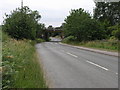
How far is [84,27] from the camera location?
54.3 meters

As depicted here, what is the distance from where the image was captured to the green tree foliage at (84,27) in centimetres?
5403

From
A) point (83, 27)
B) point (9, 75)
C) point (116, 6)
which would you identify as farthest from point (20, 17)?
point (116, 6)

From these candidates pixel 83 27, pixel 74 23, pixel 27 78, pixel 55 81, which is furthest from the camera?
pixel 74 23

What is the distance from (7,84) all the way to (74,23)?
52.5 metres

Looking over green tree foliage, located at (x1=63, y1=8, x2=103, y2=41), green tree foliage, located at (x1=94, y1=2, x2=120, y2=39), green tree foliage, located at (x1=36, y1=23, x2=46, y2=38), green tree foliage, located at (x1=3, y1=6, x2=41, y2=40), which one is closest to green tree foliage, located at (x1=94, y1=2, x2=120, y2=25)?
green tree foliage, located at (x1=94, y1=2, x2=120, y2=39)

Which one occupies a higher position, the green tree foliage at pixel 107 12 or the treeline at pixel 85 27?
the green tree foliage at pixel 107 12

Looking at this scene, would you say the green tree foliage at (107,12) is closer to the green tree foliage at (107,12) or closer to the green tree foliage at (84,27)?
the green tree foliage at (107,12)

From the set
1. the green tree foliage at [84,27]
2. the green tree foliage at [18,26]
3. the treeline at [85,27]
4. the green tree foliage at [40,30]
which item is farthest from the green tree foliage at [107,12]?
the green tree foliage at [18,26]

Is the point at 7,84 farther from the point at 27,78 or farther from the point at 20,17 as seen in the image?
the point at 20,17

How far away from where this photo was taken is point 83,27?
5450 centimetres

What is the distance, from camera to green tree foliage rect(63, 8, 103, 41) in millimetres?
54031

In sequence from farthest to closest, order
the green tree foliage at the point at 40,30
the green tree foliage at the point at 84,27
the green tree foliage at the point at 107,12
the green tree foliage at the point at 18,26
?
the green tree foliage at the point at 40,30 → the green tree foliage at the point at 107,12 → the green tree foliage at the point at 84,27 → the green tree foliage at the point at 18,26

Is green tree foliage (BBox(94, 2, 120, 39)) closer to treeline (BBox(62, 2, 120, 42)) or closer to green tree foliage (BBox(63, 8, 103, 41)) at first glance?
treeline (BBox(62, 2, 120, 42))

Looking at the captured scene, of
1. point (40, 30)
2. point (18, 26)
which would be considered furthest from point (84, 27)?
point (40, 30)
